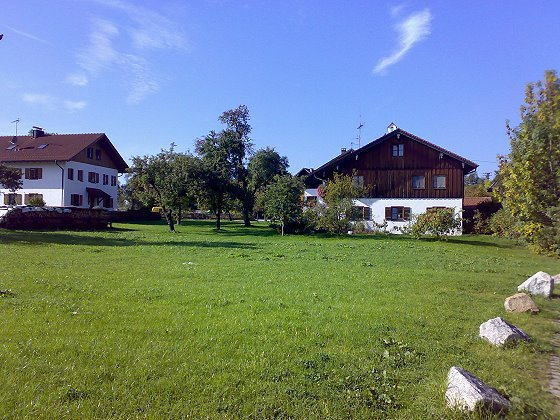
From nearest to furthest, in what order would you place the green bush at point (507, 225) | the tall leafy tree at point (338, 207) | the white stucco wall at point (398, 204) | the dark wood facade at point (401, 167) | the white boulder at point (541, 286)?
the white boulder at point (541, 286), the green bush at point (507, 225), the tall leafy tree at point (338, 207), the white stucco wall at point (398, 204), the dark wood facade at point (401, 167)

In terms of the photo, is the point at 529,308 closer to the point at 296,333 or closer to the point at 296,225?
the point at 296,333

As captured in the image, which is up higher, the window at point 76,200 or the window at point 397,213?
the window at point 76,200

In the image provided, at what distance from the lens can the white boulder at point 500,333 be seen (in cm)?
714

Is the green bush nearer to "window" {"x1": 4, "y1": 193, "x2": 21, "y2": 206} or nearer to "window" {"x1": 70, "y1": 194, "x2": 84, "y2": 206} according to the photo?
Result: "window" {"x1": 70, "y1": 194, "x2": 84, "y2": 206}

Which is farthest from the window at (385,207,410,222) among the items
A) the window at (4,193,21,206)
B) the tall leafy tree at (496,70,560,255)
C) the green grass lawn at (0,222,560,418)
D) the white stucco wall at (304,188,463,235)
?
the window at (4,193,21,206)

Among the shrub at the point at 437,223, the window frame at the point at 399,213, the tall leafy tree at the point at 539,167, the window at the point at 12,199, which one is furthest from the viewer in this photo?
the window at the point at 12,199

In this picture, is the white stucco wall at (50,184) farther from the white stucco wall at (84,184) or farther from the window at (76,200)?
the window at (76,200)

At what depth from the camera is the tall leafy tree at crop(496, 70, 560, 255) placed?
7043 millimetres

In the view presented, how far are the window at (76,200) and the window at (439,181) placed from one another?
38.8 metres

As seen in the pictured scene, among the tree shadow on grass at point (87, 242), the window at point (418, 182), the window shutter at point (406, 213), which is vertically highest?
the window at point (418, 182)

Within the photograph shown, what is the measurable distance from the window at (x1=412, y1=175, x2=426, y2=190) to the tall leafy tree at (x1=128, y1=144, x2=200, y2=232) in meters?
21.0

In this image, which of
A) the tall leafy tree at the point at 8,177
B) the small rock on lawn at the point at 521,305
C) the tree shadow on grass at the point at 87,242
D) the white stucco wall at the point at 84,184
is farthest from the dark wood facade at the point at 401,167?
the small rock on lawn at the point at 521,305

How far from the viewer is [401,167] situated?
46750mm

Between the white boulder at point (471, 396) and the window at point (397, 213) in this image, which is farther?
the window at point (397, 213)
